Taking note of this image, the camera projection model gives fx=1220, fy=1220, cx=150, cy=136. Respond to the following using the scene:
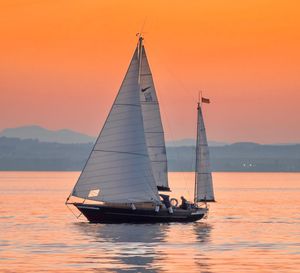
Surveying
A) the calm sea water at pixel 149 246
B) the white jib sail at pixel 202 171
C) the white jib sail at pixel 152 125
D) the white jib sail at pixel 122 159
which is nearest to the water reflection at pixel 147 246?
the calm sea water at pixel 149 246

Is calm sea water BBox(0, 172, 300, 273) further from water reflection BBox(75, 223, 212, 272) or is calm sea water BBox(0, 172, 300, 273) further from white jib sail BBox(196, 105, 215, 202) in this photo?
white jib sail BBox(196, 105, 215, 202)

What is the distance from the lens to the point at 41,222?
4023 inches

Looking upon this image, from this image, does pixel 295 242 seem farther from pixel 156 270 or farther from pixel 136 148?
pixel 156 270

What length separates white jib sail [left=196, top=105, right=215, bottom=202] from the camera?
325 ft

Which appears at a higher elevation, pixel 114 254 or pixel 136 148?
pixel 136 148

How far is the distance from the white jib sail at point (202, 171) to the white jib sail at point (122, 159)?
10973 mm

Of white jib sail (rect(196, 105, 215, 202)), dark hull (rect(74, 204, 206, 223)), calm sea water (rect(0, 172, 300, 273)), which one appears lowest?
calm sea water (rect(0, 172, 300, 273))

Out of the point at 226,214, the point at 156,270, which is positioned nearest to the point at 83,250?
the point at 156,270

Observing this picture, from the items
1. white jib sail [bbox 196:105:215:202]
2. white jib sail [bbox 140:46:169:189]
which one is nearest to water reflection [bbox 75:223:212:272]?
white jib sail [bbox 196:105:215:202]

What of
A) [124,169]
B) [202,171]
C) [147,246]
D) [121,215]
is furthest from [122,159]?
[147,246]

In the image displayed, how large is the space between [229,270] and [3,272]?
34.5ft

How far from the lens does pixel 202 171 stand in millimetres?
99688

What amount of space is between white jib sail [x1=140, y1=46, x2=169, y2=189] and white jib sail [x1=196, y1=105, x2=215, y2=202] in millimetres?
6042

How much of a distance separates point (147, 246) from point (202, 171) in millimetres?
29426
